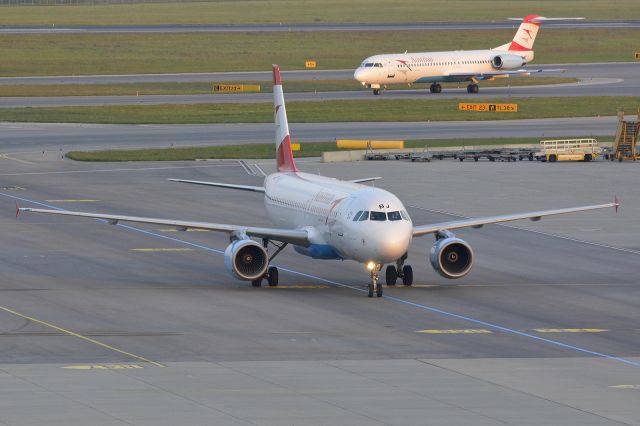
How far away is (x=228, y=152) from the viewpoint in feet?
288

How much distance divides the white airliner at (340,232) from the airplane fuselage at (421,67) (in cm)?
8332

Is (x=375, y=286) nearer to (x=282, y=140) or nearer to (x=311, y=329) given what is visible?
(x=311, y=329)

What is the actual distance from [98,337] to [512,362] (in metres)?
10.6

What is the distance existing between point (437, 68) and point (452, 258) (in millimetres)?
92065

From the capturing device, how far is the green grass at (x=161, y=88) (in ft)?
430

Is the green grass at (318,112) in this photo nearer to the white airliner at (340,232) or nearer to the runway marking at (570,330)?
the white airliner at (340,232)

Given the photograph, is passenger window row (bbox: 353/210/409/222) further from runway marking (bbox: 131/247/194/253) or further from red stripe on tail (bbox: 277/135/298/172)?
runway marking (bbox: 131/247/194/253)

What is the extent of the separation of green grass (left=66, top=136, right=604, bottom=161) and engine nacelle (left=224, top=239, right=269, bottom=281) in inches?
1647

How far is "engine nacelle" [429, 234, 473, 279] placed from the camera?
44.0 metres

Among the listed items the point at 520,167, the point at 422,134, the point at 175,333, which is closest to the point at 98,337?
the point at 175,333

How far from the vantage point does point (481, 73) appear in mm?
136625

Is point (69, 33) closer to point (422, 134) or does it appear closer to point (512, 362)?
point (422, 134)

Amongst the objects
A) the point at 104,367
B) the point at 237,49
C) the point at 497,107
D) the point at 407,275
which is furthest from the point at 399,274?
the point at 237,49

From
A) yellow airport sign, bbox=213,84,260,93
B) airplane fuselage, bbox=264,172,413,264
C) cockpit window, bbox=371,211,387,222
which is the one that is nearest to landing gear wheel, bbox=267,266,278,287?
airplane fuselage, bbox=264,172,413,264
